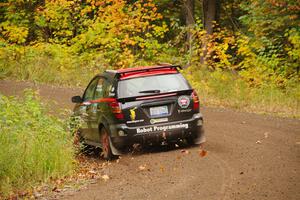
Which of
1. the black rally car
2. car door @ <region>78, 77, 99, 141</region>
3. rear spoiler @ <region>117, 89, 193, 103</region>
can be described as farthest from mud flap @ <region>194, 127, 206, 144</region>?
car door @ <region>78, 77, 99, 141</region>

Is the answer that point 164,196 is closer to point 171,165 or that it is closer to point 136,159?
point 171,165

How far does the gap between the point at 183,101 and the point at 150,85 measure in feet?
2.24

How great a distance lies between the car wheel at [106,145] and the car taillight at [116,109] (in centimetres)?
51

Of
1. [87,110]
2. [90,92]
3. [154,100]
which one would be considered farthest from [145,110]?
[90,92]

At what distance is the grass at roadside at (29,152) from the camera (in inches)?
442

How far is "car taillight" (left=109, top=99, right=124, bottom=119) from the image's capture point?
43.1 ft

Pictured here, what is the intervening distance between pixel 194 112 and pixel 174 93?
55 centimetres

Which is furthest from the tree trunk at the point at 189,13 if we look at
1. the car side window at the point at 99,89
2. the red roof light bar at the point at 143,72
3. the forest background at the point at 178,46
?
the red roof light bar at the point at 143,72

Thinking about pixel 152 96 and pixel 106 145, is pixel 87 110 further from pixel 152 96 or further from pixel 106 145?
pixel 152 96

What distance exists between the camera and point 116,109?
1319 centimetres

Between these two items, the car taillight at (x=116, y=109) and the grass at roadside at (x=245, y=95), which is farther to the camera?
the grass at roadside at (x=245, y=95)

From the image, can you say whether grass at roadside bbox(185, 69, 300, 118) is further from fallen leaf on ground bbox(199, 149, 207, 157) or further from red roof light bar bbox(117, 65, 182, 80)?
fallen leaf on ground bbox(199, 149, 207, 157)

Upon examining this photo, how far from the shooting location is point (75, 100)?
1509 cm

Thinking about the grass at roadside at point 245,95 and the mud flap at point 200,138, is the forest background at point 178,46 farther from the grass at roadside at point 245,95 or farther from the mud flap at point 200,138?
the mud flap at point 200,138
